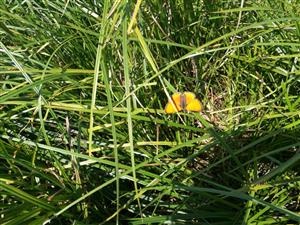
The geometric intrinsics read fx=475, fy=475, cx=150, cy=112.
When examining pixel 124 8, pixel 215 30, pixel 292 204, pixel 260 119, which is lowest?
pixel 292 204

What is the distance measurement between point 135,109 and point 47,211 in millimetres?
218

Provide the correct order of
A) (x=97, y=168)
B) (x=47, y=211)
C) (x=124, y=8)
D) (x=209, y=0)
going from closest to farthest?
(x=124, y=8)
(x=47, y=211)
(x=97, y=168)
(x=209, y=0)

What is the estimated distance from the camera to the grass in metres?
0.76

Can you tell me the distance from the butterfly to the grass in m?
0.02

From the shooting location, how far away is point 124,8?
23.9 inches

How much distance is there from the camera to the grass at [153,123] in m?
0.76

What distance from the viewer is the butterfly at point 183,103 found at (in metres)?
0.79

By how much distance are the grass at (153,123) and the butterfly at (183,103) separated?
0.7 inches

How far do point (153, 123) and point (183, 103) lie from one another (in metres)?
0.09

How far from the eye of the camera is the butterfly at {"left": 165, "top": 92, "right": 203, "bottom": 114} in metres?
0.79

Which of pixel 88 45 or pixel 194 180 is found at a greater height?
pixel 88 45

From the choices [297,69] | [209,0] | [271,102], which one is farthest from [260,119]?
[209,0]

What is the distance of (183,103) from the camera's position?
80 centimetres

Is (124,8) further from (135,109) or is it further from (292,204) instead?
(292,204)
